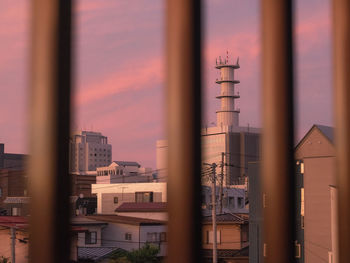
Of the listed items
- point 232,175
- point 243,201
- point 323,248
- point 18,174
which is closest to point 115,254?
point 323,248

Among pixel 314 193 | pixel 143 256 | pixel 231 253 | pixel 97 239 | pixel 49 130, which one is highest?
pixel 49 130

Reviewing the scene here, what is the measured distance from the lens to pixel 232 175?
178750 mm

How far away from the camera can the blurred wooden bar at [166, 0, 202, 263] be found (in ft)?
12.2

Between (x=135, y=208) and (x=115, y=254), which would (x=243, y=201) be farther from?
(x=115, y=254)

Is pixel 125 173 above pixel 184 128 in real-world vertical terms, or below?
above

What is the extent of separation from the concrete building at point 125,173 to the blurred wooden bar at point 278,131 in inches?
4323

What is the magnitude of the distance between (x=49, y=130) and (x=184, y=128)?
2.71ft

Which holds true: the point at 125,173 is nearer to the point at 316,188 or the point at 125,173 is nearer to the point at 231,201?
the point at 231,201

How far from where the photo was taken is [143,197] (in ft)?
268

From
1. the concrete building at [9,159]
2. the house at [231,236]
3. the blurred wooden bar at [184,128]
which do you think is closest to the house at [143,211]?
the house at [231,236]

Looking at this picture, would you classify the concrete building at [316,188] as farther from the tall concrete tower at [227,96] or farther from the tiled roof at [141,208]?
the tall concrete tower at [227,96]

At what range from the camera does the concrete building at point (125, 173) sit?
11475cm

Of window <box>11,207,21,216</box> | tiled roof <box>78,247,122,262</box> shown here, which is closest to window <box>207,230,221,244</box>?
tiled roof <box>78,247,122,262</box>

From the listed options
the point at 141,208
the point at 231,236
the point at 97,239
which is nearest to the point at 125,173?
the point at 141,208
